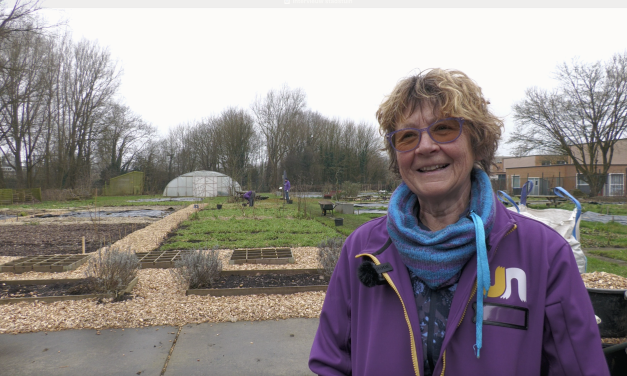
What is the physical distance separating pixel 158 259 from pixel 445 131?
6.40 m

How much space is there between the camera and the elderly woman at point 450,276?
1.16m

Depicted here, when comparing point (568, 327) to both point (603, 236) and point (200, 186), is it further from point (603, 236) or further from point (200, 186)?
point (200, 186)

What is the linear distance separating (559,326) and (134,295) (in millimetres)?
4778

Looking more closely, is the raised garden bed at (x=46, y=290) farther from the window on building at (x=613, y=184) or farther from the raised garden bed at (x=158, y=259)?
the window on building at (x=613, y=184)

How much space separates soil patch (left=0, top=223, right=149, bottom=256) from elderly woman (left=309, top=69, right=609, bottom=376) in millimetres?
6431

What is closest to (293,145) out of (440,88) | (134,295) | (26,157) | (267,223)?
(26,157)

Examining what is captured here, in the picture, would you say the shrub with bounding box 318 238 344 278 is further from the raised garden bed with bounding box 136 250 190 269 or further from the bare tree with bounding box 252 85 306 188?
the bare tree with bounding box 252 85 306 188

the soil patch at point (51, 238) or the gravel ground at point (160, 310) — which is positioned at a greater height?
the gravel ground at point (160, 310)

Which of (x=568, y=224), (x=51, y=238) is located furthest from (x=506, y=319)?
(x=51, y=238)

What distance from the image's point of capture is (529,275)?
1.21 meters

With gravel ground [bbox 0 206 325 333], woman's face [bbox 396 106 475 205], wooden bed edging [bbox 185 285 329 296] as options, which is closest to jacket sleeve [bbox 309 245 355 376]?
woman's face [bbox 396 106 475 205]

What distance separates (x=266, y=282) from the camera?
5.48 meters

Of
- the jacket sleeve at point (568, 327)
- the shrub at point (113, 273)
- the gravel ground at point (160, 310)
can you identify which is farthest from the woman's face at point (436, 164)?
the shrub at point (113, 273)

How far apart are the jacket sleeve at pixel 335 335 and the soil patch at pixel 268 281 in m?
3.88
